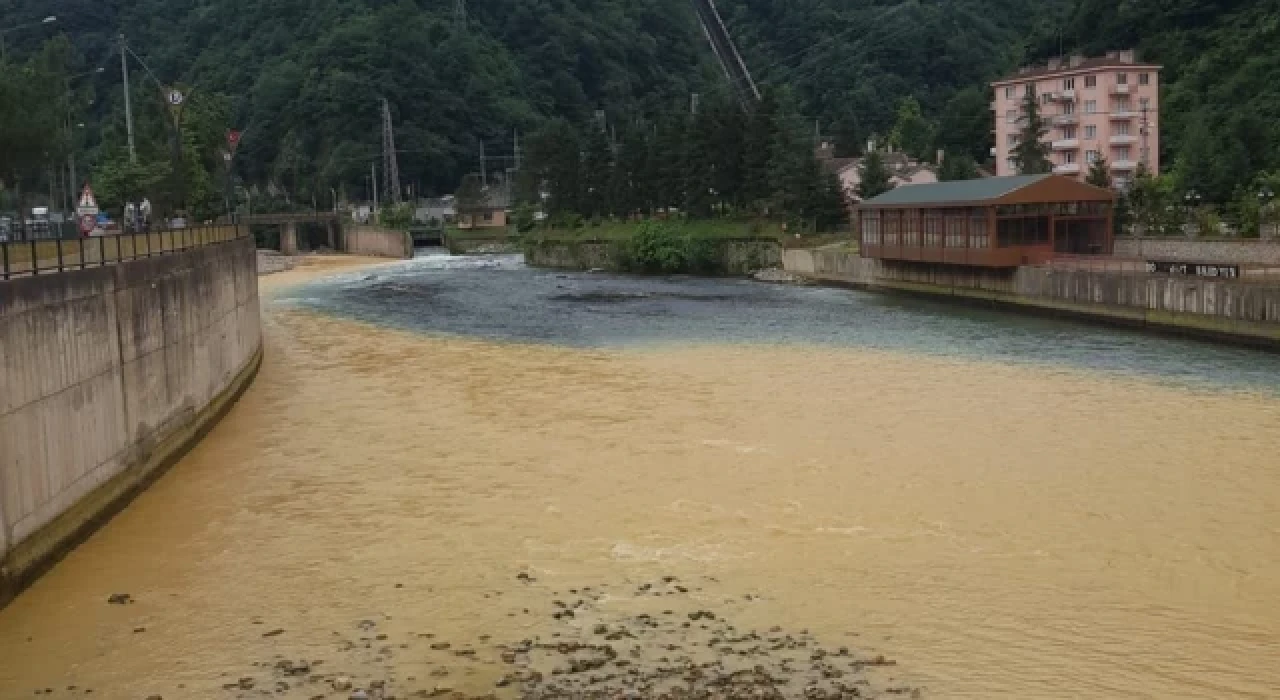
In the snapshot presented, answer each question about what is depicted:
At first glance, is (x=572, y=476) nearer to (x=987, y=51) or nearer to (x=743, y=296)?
(x=743, y=296)

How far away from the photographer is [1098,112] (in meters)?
89.5

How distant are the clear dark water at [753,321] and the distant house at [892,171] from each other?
21.6 meters

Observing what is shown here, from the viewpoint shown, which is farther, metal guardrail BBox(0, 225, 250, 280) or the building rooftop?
the building rooftop

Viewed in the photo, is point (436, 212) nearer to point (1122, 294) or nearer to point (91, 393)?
point (1122, 294)

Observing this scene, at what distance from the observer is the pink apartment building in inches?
3450

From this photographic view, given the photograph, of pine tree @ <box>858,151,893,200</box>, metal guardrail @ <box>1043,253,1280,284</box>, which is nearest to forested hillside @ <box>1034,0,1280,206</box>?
metal guardrail @ <box>1043,253,1280,284</box>

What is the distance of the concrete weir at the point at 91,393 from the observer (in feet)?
51.6

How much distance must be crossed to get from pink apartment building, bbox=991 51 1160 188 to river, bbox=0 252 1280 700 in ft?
191

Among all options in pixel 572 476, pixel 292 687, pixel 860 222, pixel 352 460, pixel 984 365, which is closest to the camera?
pixel 292 687

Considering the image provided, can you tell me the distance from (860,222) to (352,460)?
154 ft

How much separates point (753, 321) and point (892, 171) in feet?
158

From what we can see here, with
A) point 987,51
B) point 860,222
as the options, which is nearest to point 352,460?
point 860,222

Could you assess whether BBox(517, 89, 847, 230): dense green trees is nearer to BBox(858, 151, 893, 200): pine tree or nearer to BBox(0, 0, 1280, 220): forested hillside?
BBox(858, 151, 893, 200): pine tree

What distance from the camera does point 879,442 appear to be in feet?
78.6
